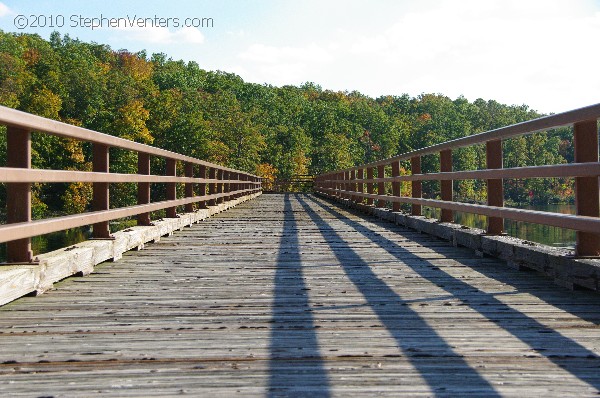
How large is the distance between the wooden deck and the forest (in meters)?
51.8

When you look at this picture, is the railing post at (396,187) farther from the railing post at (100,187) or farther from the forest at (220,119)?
the forest at (220,119)

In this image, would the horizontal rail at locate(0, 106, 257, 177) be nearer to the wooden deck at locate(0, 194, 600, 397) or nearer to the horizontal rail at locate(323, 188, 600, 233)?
the wooden deck at locate(0, 194, 600, 397)

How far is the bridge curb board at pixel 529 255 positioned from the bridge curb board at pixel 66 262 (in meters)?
3.21

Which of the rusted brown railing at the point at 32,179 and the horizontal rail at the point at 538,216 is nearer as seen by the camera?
the rusted brown railing at the point at 32,179

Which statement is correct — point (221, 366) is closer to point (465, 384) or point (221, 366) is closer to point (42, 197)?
point (465, 384)

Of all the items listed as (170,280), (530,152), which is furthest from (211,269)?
(530,152)

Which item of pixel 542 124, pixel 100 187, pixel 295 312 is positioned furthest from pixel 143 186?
pixel 542 124

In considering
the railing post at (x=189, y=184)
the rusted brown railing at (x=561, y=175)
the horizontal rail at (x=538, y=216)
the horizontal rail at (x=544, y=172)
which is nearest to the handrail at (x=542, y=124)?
the rusted brown railing at (x=561, y=175)

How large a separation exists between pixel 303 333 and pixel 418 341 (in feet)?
1.77

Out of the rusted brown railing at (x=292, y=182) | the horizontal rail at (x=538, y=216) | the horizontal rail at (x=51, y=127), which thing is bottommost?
the horizontal rail at (x=538, y=216)

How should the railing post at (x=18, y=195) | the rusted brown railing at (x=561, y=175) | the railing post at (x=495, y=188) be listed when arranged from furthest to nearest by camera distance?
the railing post at (x=495, y=188)
the rusted brown railing at (x=561, y=175)
the railing post at (x=18, y=195)

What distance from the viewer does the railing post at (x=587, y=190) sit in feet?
13.6

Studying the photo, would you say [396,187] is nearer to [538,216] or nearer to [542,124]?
[542,124]

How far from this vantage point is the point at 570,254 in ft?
14.4
